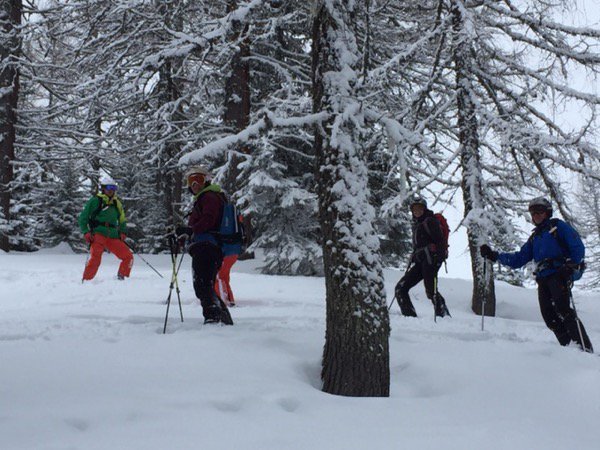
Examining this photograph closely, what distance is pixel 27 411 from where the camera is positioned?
3168 mm

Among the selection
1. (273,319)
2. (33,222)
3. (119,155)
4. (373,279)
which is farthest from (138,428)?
(33,222)

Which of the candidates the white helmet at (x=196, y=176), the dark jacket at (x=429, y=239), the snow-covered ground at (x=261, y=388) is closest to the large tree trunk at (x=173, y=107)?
the white helmet at (x=196, y=176)

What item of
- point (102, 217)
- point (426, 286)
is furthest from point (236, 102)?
point (426, 286)

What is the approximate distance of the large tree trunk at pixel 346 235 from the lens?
4.07 metres

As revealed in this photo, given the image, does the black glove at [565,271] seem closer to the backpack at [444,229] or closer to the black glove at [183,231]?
the backpack at [444,229]

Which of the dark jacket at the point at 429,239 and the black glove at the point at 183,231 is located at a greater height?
the dark jacket at the point at 429,239

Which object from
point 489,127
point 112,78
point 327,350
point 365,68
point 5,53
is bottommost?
point 327,350

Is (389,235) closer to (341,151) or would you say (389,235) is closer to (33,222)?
(341,151)

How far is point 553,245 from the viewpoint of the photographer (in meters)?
6.15

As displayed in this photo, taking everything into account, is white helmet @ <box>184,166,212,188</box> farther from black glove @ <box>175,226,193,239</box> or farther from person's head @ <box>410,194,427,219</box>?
person's head @ <box>410,194,427,219</box>

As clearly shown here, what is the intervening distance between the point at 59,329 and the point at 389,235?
493 inches

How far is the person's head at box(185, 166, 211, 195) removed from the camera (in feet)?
20.7

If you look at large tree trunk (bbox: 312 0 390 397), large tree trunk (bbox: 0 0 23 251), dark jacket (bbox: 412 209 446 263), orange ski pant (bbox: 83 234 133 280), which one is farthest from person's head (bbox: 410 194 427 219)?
large tree trunk (bbox: 0 0 23 251)

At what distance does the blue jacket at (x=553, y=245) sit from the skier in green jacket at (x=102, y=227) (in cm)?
754
